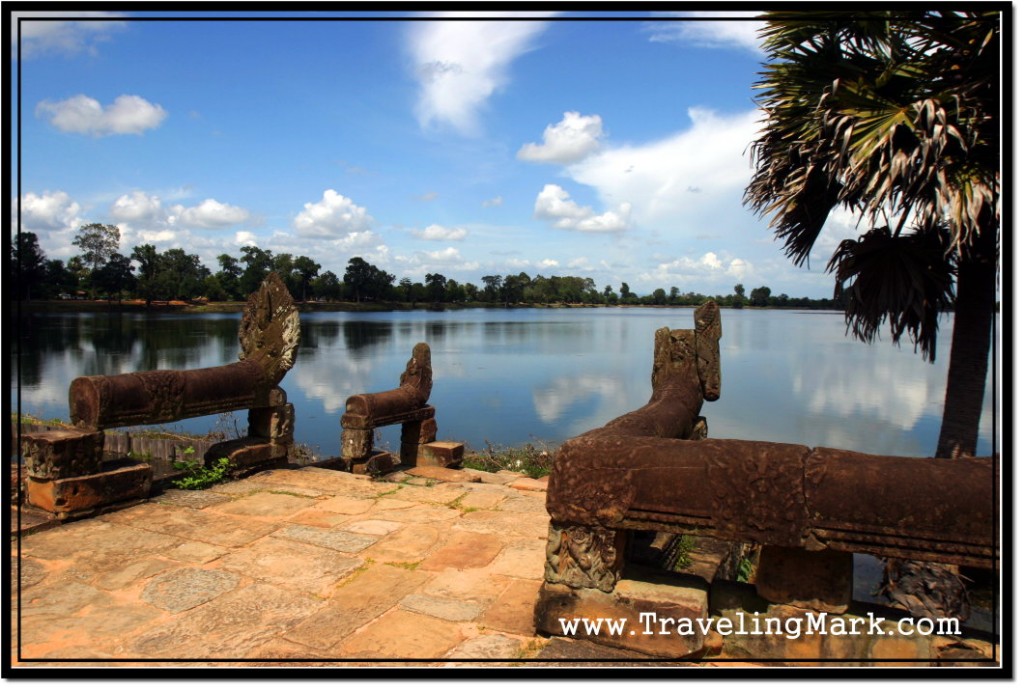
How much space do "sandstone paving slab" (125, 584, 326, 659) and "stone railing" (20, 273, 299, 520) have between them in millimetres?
2179

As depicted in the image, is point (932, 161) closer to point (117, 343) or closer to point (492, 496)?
point (492, 496)

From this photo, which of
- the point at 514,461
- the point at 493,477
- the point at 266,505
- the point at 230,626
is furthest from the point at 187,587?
the point at 514,461

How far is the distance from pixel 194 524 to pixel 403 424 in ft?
10.1

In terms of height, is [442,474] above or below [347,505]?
below

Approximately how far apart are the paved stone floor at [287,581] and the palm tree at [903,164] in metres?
4.39

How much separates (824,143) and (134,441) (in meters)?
10.0

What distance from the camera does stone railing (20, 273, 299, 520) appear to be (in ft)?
15.5

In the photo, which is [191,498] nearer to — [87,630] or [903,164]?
[87,630]

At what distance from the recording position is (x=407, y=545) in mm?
4301

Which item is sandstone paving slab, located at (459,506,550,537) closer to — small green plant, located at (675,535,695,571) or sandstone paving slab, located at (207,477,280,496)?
small green plant, located at (675,535,695,571)

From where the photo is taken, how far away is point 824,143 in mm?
6691

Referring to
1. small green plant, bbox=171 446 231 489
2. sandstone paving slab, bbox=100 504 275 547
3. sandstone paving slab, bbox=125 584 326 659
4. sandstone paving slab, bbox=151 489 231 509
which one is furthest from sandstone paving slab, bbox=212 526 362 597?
small green plant, bbox=171 446 231 489

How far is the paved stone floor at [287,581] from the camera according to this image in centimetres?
287

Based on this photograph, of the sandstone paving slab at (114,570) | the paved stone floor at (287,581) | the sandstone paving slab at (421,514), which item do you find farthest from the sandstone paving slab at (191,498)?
the sandstone paving slab at (421,514)
